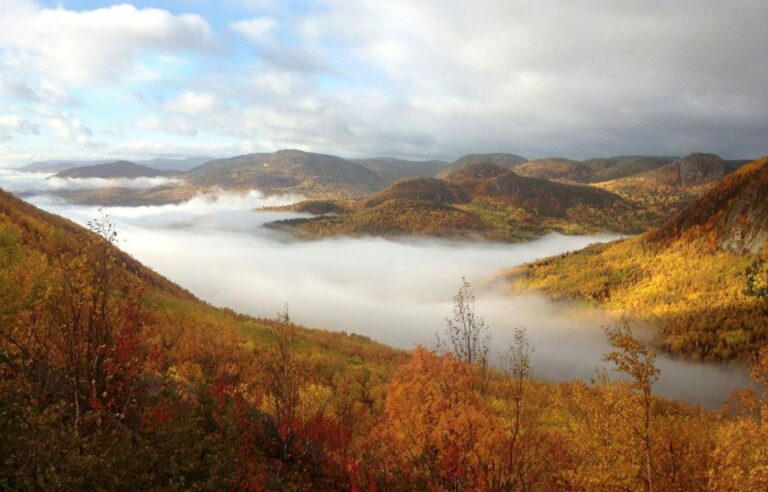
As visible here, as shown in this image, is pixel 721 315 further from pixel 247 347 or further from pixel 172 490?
pixel 172 490

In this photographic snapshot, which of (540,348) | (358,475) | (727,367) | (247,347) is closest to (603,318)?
(540,348)

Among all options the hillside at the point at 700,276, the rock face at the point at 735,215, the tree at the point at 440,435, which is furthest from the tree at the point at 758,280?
the tree at the point at 440,435

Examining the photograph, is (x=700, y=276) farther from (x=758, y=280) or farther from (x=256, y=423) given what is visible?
(x=256, y=423)

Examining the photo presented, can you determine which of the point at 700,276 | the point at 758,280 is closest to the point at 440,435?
the point at 758,280

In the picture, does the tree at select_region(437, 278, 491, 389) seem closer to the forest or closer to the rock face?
the forest

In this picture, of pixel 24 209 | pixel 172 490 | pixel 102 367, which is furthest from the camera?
pixel 24 209

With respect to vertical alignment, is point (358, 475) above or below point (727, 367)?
above
